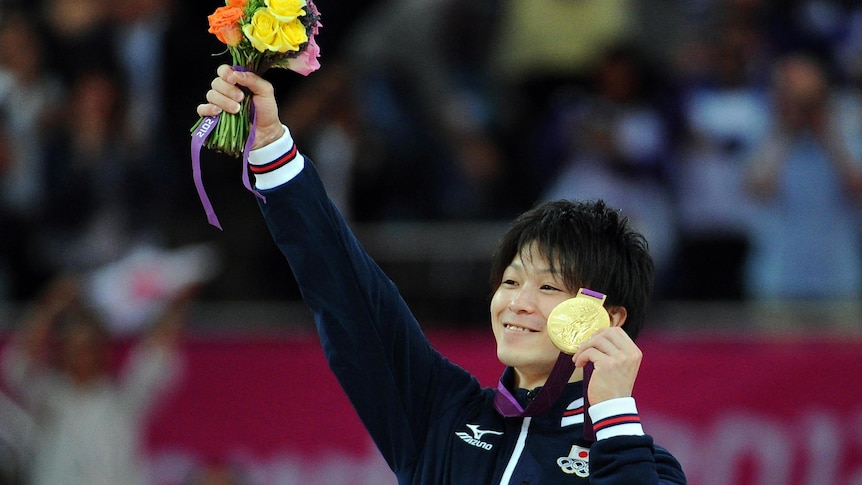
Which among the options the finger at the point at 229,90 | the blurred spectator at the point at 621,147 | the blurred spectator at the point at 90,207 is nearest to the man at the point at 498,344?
the finger at the point at 229,90

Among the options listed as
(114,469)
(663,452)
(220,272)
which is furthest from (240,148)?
(220,272)

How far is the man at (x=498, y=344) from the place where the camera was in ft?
9.64

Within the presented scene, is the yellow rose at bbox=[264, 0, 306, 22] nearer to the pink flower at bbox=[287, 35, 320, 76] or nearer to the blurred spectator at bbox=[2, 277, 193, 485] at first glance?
the pink flower at bbox=[287, 35, 320, 76]

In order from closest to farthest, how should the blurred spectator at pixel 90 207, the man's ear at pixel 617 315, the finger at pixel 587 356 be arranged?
the finger at pixel 587 356 → the man's ear at pixel 617 315 → the blurred spectator at pixel 90 207

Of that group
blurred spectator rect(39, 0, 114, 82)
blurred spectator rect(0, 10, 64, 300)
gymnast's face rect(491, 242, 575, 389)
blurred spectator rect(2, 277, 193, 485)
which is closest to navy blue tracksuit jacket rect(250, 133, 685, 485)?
gymnast's face rect(491, 242, 575, 389)

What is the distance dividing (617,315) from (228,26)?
1110 mm

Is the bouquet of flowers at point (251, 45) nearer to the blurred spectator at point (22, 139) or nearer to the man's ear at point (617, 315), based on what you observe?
the man's ear at point (617, 315)

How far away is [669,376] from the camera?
682 cm

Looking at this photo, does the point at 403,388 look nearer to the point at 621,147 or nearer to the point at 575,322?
the point at 575,322

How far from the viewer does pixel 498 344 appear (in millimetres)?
3168

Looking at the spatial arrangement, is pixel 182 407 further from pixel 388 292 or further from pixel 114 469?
pixel 388 292

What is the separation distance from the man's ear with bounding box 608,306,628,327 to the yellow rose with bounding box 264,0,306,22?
3.27 ft

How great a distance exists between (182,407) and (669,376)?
2.45 metres

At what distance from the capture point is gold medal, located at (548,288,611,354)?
9.70 ft
